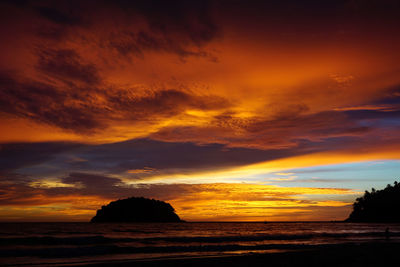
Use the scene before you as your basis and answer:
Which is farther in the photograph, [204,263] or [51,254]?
[51,254]

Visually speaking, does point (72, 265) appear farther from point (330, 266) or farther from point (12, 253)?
point (330, 266)

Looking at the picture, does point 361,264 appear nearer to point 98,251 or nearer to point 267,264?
point 267,264

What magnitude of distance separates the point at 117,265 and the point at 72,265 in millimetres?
4098

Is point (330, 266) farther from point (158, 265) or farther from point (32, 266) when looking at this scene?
point (32, 266)

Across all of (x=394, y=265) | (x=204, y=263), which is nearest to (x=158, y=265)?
(x=204, y=263)

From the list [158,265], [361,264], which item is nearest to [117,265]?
[158,265]

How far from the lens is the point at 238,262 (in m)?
22.7

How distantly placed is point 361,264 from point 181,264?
12.0 meters

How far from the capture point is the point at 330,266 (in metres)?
20.8

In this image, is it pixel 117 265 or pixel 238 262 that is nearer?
pixel 117 265

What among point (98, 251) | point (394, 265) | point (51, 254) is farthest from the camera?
point (98, 251)

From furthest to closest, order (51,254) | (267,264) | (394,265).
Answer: (51,254), (267,264), (394,265)

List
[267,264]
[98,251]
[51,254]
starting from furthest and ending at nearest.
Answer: [98,251], [51,254], [267,264]

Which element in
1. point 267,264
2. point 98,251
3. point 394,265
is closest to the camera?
point 394,265
